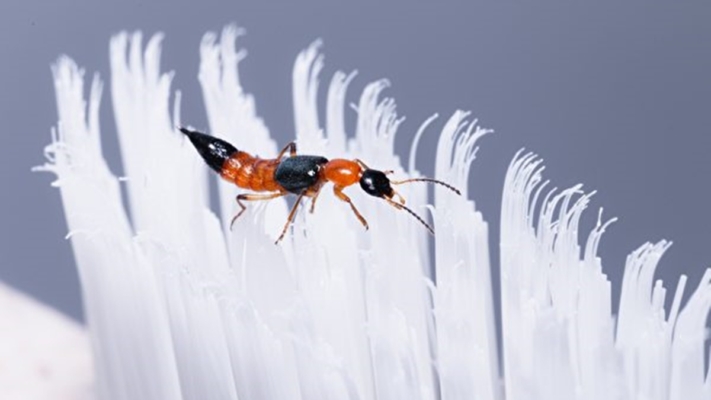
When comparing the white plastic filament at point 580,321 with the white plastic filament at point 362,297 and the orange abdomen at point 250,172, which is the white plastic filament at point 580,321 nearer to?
the white plastic filament at point 362,297

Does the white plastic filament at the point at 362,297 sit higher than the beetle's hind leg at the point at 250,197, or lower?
lower

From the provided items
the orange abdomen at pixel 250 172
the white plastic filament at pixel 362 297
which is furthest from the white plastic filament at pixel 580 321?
the orange abdomen at pixel 250 172

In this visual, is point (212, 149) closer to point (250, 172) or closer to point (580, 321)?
point (250, 172)

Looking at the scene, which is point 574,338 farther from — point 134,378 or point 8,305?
point 8,305

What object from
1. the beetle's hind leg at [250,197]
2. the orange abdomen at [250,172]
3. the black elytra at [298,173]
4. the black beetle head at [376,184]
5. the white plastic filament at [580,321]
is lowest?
the white plastic filament at [580,321]

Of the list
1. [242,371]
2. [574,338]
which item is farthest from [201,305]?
[574,338]

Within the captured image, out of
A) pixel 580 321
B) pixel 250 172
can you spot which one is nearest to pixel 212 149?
pixel 250 172
